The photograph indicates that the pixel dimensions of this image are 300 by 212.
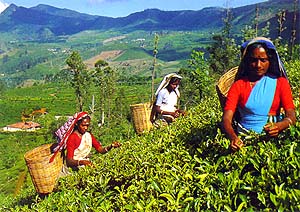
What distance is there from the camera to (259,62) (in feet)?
9.89

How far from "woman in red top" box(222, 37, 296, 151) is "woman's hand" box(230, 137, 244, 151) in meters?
0.38

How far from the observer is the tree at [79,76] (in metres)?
44.5

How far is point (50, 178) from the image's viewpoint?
486cm

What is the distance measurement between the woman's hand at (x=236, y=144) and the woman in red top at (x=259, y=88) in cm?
38

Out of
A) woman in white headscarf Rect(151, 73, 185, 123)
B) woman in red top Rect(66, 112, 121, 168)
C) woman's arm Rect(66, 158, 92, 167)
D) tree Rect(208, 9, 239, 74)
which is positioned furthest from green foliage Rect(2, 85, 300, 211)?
tree Rect(208, 9, 239, 74)

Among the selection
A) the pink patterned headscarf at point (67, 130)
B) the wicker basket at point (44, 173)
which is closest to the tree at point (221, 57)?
the pink patterned headscarf at point (67, 130)

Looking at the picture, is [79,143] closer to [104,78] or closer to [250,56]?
[250,56]

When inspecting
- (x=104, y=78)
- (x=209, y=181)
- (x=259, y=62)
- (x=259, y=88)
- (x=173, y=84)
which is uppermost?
(x=259, y=62)

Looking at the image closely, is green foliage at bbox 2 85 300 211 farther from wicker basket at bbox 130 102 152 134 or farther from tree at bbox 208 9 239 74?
tree at bbox 208 9 239 74

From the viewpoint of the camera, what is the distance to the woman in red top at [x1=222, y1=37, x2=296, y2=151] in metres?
3.00

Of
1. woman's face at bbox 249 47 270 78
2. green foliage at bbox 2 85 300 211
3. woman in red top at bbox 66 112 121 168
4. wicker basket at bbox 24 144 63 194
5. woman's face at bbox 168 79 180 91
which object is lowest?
wicker basket at bbox 24 144 63 194

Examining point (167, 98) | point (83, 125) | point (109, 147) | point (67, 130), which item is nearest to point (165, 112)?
point (167, 98)

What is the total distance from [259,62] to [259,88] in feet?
0.62

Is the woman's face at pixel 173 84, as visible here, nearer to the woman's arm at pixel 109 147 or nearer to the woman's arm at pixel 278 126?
the woman's arm at pixel 109 147
